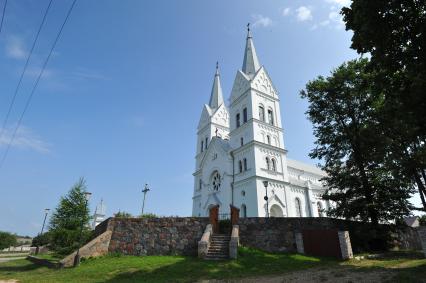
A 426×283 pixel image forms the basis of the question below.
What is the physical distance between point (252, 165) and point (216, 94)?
23258 millimetres

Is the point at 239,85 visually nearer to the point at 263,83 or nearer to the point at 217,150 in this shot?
the point at 263,83

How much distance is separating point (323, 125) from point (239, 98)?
17.5 metres

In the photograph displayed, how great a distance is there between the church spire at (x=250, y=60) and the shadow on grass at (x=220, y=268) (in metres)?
30.8

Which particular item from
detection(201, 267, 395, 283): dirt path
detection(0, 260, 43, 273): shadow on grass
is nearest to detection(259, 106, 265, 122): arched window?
detection(201, 267, 395, 283): dirt path

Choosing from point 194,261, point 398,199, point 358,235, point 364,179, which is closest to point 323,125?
point 364,179

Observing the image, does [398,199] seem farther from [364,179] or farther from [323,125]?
[323,125]

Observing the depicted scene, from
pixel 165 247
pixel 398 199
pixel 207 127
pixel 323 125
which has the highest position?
pixel 207 127

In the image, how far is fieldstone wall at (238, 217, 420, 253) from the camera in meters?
18.5

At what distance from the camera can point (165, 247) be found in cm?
1783

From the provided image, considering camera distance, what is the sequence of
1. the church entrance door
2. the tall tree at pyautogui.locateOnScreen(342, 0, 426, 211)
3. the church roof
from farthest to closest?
the church roof < the church entrance door < the tall tree at pyautogui.locateOnScreen(342, 0, 426, 211)

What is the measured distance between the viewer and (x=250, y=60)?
4322 centimetres

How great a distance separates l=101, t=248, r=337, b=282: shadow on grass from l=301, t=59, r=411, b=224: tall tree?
6.58 metres

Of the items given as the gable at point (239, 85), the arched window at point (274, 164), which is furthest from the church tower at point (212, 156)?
the gable at point (239, 85)

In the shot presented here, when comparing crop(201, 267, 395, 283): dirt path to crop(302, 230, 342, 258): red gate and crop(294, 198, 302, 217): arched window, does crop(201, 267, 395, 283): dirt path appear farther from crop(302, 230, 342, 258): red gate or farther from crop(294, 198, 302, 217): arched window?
crop(294, 198, 302, 217): arched window
